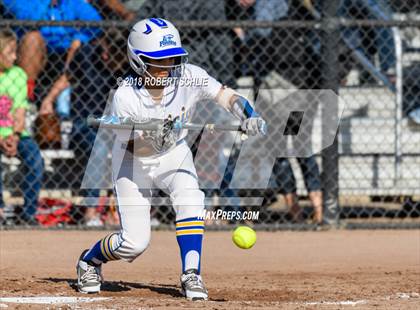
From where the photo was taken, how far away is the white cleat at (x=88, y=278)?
576cm

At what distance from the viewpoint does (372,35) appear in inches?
412

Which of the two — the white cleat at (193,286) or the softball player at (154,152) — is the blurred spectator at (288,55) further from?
the white cleat at (193,286)

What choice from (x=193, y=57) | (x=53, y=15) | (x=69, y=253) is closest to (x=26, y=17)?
(x=53, y=15)

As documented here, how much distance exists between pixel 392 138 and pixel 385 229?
140cm

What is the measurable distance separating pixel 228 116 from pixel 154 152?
3.97 meters

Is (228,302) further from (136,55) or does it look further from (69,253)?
(69,253)

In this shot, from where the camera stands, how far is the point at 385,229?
29.9ft

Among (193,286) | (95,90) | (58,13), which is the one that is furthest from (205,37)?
(193,286)

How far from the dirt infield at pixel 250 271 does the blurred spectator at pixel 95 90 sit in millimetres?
554

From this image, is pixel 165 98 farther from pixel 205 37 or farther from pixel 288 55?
pixel 288 55

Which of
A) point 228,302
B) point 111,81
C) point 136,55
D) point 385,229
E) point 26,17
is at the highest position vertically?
point 26,17

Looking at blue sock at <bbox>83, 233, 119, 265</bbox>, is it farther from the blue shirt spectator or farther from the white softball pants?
the blue shirt spectator

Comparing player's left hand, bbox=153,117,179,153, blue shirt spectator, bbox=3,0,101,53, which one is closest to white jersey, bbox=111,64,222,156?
player's left hand, bbox=153,117,179,153

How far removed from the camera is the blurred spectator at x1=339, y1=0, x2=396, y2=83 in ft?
32.8
